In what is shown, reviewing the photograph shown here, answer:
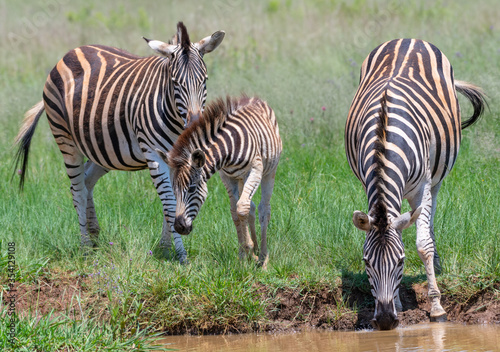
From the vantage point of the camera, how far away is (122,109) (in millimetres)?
6863

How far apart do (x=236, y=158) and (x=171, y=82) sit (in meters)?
1.19

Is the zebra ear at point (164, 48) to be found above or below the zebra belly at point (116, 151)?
above

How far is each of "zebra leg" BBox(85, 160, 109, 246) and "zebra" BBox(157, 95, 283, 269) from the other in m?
1.76

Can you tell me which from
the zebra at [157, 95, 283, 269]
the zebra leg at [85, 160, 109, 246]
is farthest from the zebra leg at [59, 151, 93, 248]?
the zebra at [157, 95, 283, 269]

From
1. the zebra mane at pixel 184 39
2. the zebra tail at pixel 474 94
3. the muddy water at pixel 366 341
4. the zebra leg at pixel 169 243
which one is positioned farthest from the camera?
the zebra tail at pixel 474 94

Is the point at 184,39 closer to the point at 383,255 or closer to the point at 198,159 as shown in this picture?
the point at 198,159

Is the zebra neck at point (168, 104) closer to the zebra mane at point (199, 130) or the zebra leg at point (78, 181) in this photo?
the zebra mane at point (199, 130)

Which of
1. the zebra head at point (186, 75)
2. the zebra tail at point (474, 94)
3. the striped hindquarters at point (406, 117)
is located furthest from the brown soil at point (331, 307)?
the zebra tail at point (474, 94)

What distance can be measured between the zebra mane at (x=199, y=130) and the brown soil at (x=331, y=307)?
4.48 feet

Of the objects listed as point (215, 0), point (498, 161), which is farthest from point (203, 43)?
point (215, 0)

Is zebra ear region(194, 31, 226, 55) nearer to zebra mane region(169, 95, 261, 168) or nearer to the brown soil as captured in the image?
zebra mane region(169, 95, 261, 168)

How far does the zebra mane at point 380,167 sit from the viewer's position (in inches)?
183

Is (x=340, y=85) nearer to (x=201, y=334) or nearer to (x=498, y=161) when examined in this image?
(x=498, y=161)

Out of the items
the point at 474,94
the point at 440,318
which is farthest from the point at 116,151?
the point at 474,94
